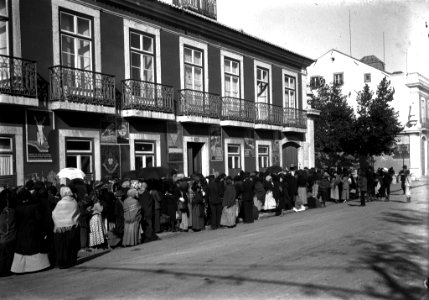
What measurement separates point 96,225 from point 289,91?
18.1 metres

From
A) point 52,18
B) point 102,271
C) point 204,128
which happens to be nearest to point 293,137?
point 204,128

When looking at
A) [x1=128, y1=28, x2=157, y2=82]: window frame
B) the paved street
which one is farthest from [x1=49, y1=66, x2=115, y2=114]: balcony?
the paved street

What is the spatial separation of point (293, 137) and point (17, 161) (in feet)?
54.6

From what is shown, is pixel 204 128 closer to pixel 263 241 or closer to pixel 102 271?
pixel 263 241

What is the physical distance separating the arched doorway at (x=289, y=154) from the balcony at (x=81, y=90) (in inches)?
505

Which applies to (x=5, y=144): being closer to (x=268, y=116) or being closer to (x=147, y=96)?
(x=147, y=96)

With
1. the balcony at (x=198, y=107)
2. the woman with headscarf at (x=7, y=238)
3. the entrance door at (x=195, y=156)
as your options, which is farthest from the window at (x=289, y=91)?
the woman with headscarf at (x=7, y=238)

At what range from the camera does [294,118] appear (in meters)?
26.1

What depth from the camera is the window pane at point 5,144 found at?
42.9 ft

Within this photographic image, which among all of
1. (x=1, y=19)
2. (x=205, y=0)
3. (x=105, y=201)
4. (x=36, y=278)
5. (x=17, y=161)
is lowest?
(x=36, y=278)

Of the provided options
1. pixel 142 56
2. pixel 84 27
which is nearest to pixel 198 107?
pixel 142 56

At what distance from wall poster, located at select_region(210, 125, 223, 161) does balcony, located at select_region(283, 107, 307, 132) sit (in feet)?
17.2

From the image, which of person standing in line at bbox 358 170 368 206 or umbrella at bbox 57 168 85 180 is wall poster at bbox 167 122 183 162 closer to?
umbrella at bbox 57 168 85 180

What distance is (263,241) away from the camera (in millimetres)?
11055
